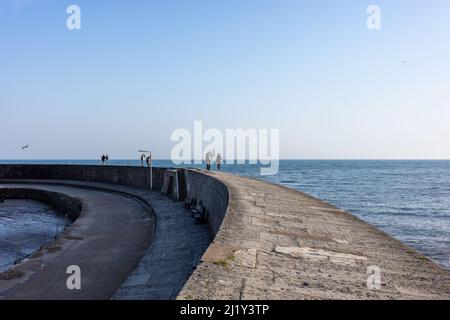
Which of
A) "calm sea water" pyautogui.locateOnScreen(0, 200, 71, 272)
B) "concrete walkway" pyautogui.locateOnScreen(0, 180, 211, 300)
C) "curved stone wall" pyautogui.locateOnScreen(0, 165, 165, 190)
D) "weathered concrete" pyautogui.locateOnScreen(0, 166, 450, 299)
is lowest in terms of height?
"calm sea water" pyautogui.locateOnScreen(0, 200, 71, 272)

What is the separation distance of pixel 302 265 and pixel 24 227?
1489cm

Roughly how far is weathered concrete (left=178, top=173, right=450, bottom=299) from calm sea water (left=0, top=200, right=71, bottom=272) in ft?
23.3

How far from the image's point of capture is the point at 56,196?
22000mm

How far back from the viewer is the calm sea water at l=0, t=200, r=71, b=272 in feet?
38.9

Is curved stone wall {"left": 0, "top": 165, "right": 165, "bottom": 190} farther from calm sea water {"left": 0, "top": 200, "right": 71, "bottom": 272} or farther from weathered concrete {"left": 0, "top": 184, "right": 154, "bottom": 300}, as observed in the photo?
weathered concrete {"left": 0, "top": 184, "right": 154, "bottom": 300}

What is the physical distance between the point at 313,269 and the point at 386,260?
1.56 metres

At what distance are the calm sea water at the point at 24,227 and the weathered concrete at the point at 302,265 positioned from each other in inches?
280

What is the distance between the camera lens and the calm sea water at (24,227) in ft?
38.9

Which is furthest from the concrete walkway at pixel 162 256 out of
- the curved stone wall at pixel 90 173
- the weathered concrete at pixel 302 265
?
the curved stone wall at pixel 90 173

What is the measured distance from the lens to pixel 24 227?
53.4ft

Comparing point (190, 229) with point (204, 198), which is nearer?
point (190, 229)

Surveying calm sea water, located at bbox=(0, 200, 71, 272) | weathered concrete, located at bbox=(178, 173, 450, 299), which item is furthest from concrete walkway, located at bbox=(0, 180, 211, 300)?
calm sea water, located at bbox=(0, 200, 71, 272)
